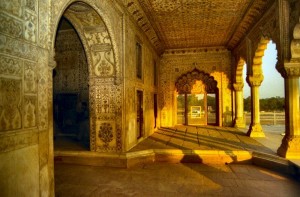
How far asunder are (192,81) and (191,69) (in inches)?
35.8

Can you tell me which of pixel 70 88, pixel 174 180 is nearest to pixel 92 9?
pixel 174 180

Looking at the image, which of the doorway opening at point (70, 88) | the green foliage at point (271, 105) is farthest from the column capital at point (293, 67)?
the green foliage at point (271, 105)

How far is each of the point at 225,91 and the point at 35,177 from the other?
11.1 meters

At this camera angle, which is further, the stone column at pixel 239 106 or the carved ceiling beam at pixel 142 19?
the stone column at pixel 239 106

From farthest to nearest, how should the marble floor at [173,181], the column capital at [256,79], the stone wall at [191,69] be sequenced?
the stone wall at [191,69]
the column capital at [256,79]
the marble floor at [173,181]

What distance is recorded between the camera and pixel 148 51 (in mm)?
9516

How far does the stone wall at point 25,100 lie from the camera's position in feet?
7.10

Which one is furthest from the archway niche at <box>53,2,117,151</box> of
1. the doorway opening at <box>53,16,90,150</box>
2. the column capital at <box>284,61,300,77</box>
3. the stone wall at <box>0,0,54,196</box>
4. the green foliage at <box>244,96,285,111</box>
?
the green foliage at <box>244,96,285,111</box>

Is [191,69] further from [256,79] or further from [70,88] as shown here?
[70,88]

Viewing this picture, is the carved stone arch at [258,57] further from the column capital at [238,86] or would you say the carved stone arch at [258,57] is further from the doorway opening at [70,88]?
the doorway opening at [70,88]

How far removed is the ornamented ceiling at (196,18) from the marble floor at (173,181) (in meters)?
4.66

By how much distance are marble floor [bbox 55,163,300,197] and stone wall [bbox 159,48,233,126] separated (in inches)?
262

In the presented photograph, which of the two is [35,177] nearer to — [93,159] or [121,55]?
[93,159]

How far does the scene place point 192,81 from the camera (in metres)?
12.8
